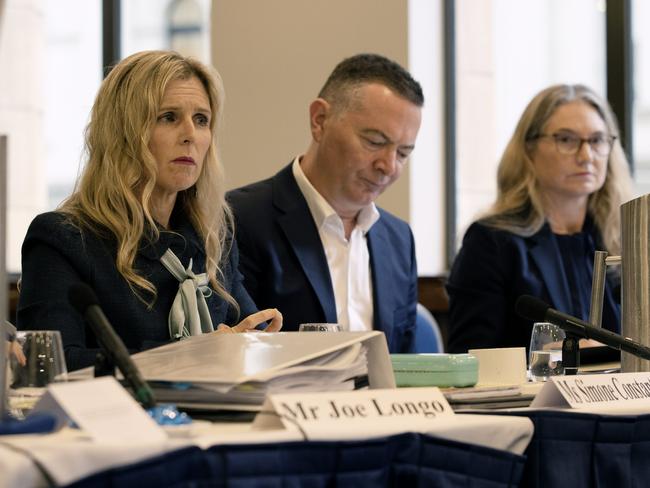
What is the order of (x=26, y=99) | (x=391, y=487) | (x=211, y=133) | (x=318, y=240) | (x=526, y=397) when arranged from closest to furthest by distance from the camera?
1. (x=391, y=487)
2. (x=526, y=397)
3. (x=211, y=133)
4. (x=318, y=240)
5. (x=26, y=99)

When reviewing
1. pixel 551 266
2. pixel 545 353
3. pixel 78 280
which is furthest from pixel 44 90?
pixel 545 353

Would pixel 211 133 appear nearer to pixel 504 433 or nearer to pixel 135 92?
pixel 135 92

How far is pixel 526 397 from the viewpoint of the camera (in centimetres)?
153

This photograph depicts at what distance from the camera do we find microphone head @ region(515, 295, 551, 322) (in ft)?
5.59

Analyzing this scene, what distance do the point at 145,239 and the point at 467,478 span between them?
1.25 m

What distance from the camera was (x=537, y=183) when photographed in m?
3.62

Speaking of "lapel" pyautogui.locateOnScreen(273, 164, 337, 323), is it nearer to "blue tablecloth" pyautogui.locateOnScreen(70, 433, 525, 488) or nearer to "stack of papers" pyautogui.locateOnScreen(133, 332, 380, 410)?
"stack of papers" pyautogui.locateOnScreen(133, 332, 380, 410)

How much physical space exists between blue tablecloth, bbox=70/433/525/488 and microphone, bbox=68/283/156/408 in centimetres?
16

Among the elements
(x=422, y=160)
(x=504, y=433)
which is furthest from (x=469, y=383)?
(x=422, y=160)

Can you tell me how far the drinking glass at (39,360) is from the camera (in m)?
1.38

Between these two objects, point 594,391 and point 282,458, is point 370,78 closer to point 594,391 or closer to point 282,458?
point 594,391

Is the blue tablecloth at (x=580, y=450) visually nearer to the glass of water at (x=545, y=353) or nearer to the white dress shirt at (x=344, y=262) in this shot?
the glass of water at (x=545, y=353)

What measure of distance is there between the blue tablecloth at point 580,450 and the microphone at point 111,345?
441 millimetres

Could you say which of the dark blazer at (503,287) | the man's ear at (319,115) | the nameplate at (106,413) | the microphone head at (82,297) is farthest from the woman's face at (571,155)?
the nameplate at (106,413)
